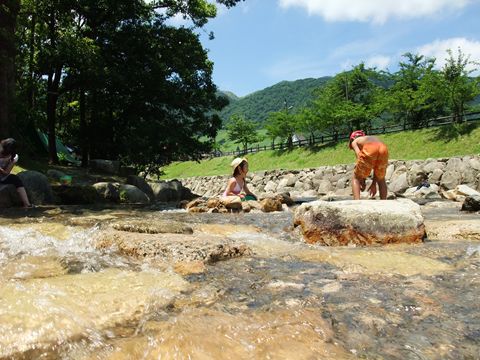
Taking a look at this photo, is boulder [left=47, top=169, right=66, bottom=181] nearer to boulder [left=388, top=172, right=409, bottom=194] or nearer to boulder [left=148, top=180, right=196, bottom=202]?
boulder [left=148, top=180, right=196, bottom=202]

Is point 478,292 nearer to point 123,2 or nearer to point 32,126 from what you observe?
point 123,2

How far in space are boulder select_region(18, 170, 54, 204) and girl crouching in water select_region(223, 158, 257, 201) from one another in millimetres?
4789

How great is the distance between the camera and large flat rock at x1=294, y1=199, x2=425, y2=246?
4.50 meters

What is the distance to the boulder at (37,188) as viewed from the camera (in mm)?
9609

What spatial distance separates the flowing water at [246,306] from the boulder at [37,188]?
631 cm

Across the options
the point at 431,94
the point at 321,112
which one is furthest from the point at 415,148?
the point at 321,112

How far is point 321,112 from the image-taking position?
34219mm

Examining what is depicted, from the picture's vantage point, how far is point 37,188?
32.1 ft

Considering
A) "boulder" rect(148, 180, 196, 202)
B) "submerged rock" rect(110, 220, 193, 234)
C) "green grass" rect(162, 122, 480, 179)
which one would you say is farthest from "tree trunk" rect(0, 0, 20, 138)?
"green grass" rect(162, 122, 480, 179)

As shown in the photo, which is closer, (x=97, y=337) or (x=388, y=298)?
(x=97, y=337)

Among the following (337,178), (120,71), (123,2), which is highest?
(123,2)

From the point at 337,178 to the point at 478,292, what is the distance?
69.9ft

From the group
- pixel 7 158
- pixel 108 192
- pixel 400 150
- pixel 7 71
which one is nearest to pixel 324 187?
pixel 400 150

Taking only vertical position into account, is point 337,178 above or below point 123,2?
below
